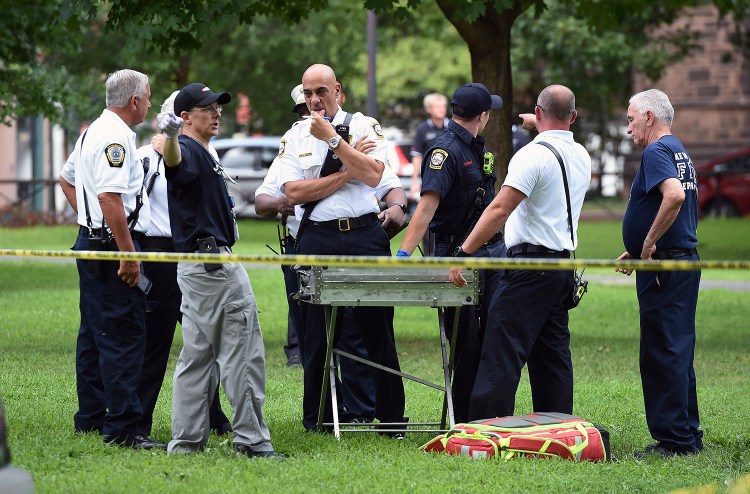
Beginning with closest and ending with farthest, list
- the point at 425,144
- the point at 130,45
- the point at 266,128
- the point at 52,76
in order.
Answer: the point at 130,45 < the point at 425,144 < the point at 52,76 < the point at 266,128

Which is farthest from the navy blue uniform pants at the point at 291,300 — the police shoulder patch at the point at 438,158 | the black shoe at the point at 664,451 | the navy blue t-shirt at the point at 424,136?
the navy blue t-shirt at the point at 424,136

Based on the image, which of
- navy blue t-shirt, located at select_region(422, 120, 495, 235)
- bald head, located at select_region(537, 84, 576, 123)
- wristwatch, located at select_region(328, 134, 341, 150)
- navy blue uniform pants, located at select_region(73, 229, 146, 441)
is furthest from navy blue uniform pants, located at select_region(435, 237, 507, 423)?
navy blue uniform pants, located at select_region(73, 229, 146, 441)

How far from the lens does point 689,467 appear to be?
685 centimetres

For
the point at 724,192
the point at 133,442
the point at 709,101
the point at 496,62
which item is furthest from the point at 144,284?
the point at 709,101

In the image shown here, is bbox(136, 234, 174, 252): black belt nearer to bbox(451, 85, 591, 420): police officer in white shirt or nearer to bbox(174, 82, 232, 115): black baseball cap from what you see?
bbox(174, 82, 232, 115): black baseball cap

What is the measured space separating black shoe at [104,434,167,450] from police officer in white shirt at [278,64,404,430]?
1033 millimetres

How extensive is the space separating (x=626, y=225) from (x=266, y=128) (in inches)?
1276

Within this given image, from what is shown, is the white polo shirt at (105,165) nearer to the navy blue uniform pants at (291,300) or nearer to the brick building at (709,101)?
the navy blue uniform pants at (291,300)

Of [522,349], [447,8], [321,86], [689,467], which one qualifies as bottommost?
[689,467]

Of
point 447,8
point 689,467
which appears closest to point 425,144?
point 447,8

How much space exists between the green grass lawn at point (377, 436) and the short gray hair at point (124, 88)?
5.90 ft

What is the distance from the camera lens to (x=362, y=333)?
784cm

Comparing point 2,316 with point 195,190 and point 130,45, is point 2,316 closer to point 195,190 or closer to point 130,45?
point 130,45

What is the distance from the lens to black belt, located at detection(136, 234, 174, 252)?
8133 mm
